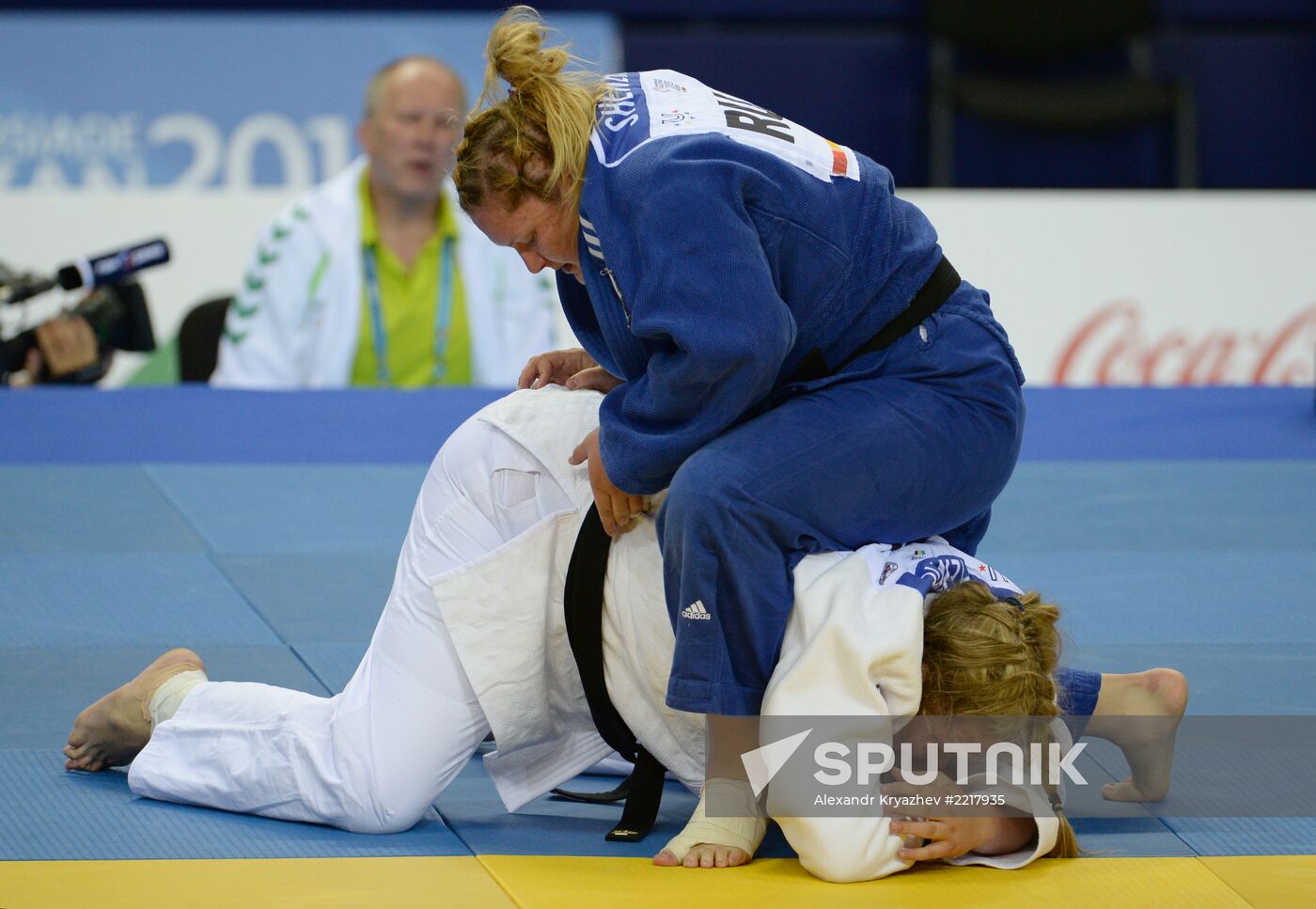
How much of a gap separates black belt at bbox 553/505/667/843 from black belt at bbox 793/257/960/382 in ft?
1.30

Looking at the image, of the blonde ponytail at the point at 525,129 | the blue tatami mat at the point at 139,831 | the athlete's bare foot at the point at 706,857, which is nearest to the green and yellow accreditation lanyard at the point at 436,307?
the blue tatami mat at the point at 139,831

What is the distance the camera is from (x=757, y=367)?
2.43 metres

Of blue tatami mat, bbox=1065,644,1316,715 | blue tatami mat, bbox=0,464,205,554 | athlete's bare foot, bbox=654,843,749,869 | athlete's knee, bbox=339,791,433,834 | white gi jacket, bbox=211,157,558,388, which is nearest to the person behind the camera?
athlete's bare foot, bbox=654,843,749,869

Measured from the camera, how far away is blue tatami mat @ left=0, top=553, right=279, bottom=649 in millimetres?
3561

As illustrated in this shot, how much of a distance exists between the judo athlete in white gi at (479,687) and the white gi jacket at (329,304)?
10.6 ft

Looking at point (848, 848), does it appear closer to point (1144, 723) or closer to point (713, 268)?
point (1144, 723)

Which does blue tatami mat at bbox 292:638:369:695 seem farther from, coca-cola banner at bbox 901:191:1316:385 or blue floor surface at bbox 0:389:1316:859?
coca-cola banner at bbox 901:191:1316:385

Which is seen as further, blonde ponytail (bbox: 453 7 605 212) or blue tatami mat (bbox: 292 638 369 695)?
blue tatami mat (bbox: 292 638 369 695)

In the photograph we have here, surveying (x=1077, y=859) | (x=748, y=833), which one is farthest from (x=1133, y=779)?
(x=748, y=833)

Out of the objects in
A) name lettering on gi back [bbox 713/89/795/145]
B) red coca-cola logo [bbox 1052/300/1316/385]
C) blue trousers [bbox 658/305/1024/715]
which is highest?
name lettering on gi back [bbox 713/89/795/145]

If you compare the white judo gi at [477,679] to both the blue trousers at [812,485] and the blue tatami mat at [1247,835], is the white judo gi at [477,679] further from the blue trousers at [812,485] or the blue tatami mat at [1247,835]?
the blue tatami mat at [1247,835]

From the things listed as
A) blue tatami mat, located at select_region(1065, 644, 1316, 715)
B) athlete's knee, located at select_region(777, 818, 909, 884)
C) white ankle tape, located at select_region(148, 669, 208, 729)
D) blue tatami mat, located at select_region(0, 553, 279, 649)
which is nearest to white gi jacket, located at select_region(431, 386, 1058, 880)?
athlete's knee, located at select_region(777, 818, 909, 884)

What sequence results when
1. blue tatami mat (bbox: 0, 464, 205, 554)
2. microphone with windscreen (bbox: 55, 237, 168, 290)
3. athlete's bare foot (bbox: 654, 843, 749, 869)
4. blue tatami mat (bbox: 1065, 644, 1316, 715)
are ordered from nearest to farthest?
athlete's bare foot (bbox: 654, 843, 749, 869), blue tatami mat (bbox: 1065, 644, 1316, 715), blue tatami mat (bbox: 0, 464, 205, 554), microphone with windscreen (bbox: 55, 237, 168, 290)

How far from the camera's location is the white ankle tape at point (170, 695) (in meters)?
2.87
